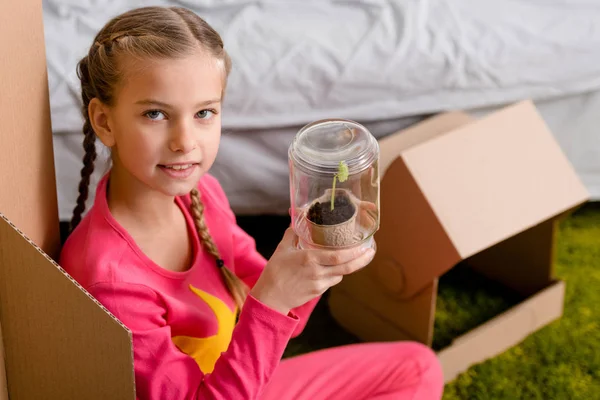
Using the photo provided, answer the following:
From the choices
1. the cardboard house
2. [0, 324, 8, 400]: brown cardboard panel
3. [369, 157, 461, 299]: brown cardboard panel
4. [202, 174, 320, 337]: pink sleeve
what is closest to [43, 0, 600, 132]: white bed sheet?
the cardboard house

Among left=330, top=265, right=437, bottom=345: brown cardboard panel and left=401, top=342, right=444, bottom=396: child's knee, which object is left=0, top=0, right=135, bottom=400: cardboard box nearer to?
left=401, top=342, right=444, bottom=396: child's knee

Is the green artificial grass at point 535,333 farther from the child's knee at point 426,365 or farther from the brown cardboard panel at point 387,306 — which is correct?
the child's knee at point 426,365

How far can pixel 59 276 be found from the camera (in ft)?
2.77

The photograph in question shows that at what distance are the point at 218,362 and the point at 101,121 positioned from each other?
1.04ft

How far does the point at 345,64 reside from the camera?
64.2 inches

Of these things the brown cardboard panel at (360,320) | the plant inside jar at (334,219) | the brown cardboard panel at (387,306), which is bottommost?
the brown cardboard panel at (360,320)

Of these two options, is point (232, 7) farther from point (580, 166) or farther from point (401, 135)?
point (580, 166)

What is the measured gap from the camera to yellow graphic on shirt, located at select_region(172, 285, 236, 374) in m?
1.10

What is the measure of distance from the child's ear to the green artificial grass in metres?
0.71

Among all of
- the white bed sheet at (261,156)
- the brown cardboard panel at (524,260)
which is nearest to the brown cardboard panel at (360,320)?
the white bed sheet at (261,156)

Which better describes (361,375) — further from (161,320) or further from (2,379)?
(2,379)

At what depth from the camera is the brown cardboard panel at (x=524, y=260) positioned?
168cm

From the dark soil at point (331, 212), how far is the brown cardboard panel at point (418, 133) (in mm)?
511

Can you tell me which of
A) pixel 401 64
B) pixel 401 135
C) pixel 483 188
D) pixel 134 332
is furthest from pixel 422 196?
pixel 134 332
